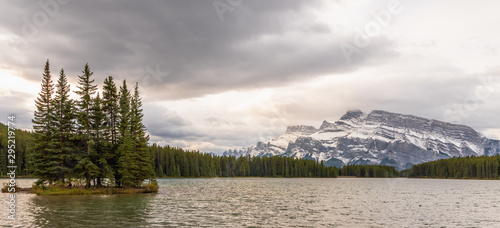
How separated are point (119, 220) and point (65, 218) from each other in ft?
20.5

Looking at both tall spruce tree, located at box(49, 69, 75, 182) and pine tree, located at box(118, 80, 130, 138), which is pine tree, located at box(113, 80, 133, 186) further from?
tall spruce tree, located at box(49, 69, 75, 182)

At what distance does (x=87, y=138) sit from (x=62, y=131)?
18.1 ft

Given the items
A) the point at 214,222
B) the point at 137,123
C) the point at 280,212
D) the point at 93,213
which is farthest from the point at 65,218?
the point at 137,123

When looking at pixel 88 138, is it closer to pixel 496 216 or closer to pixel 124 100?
pixel 124 100

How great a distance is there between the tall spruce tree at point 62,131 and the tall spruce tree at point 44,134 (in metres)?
1.05

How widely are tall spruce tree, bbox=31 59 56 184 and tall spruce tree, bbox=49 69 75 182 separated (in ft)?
3.45

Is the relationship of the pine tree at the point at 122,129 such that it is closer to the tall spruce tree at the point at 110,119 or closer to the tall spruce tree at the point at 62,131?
the tall spruce tree at the point at 110,119

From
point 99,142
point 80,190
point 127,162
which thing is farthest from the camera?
point 99,142

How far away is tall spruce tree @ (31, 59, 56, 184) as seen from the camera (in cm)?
7669

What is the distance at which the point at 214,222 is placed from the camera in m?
41.5

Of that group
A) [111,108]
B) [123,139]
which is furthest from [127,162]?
[111,108]

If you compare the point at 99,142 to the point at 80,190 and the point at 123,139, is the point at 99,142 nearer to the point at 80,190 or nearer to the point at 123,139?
the point at 123,139

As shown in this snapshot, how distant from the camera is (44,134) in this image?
78125 millimetres

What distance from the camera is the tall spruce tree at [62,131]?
250 feet
